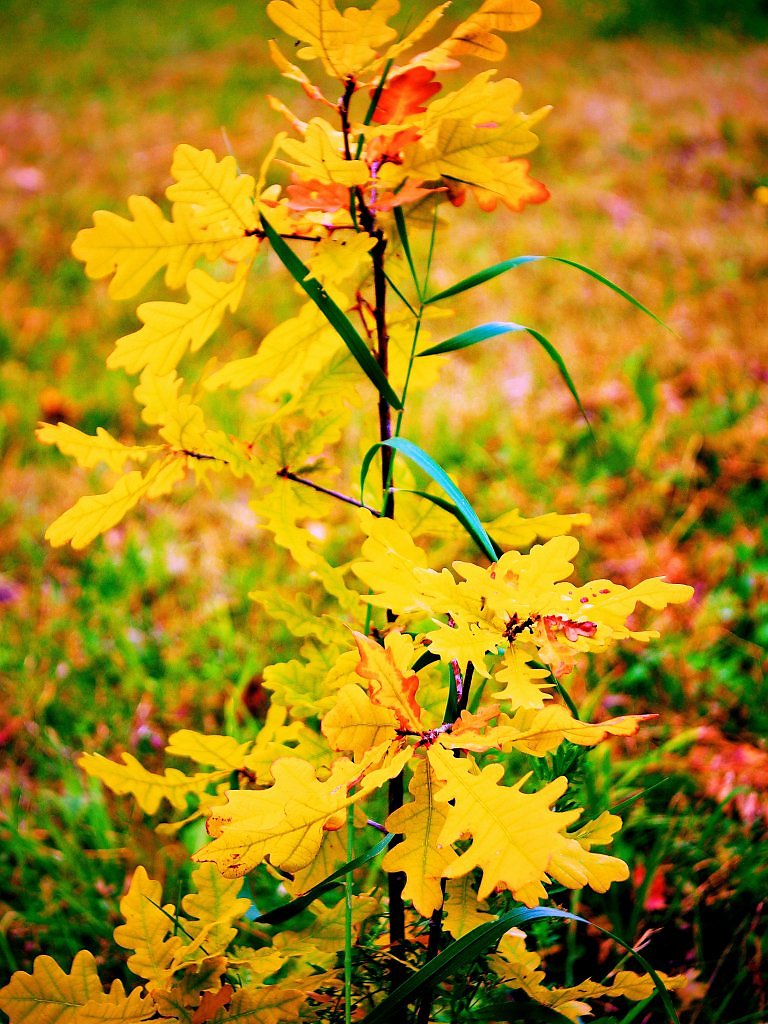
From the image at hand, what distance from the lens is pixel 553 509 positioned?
2.04 m

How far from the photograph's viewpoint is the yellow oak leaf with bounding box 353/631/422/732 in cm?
63

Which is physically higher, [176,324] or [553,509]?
[176,324]

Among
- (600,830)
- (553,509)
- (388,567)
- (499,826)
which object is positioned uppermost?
(388,567)

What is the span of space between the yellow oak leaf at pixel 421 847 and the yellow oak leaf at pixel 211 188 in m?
0.53

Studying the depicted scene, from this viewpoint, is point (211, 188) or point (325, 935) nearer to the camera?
point (211, 188)

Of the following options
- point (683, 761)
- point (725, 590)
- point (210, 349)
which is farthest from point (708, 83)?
point (683, 761)

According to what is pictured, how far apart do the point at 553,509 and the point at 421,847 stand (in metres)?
1.49

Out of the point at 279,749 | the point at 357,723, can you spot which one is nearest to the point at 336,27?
the point at 357,723

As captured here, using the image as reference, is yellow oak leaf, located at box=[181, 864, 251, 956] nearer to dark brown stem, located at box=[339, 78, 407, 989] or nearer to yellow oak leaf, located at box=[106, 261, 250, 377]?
dark brown stem, located at box=[339, 78, 407, 989]

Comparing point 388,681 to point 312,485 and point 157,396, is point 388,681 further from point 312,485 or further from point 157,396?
point 157,396

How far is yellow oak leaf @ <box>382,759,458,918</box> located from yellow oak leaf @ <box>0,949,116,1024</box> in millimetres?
323

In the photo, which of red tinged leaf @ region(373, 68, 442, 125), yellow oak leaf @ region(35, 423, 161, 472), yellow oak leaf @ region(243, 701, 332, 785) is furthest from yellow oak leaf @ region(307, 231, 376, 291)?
yellow oak leaf @ region(243, 701, 332, 785)

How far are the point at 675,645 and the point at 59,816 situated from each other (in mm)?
1348

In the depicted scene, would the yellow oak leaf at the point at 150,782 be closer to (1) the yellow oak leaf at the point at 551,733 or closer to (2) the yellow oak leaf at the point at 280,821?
(2) the yellow oak leaf at the point at 280,821
